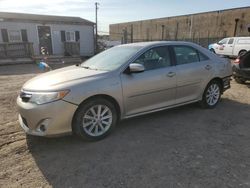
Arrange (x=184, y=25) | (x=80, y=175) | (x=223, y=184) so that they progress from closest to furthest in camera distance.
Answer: (x=223, y=184), (x=80, y=175), (x=184, y=25)

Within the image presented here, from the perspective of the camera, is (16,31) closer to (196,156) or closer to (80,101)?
(80,101)

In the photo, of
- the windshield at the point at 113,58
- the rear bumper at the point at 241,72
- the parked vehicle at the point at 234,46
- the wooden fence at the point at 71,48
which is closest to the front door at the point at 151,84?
the windshield at the point at 113,58

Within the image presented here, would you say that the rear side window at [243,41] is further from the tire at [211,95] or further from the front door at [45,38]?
the front door at [45,38]

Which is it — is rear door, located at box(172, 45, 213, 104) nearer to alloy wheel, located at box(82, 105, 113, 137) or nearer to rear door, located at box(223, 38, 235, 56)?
alloy wheel, located at box(82, 105, 113, 137)

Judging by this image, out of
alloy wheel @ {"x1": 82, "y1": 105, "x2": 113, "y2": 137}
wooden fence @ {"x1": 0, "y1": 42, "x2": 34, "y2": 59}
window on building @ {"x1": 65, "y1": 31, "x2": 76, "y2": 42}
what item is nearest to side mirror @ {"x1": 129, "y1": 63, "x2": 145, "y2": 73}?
alloy wheel @ {"x1": 82, "y1": 105, "x2": 113, "y2": 137}

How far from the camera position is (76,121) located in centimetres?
341

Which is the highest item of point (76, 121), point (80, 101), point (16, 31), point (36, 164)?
point (16, 31)

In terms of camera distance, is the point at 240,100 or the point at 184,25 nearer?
the point at 240,100

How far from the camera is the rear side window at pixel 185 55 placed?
4.59 m

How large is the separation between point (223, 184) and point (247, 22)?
97.0ft

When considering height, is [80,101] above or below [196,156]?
above

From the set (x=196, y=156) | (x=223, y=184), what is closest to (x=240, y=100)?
(x=196, y=156)

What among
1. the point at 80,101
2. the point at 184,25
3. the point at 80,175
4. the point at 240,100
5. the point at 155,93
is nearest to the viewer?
the point at 80,175

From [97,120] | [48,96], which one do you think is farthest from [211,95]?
[48,96]
